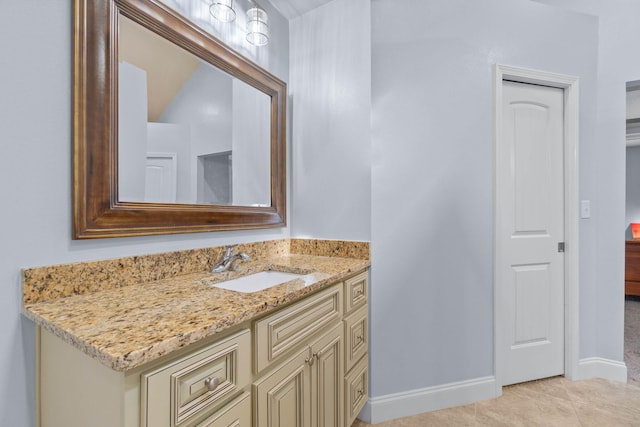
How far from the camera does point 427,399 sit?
5.71 ft

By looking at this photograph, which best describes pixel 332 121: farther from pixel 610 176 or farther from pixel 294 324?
pixel 610 176

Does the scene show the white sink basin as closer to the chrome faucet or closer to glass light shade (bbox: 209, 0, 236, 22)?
the chrome faucet

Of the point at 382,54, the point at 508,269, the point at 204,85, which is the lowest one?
the point at 508,269

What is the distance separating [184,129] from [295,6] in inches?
45.8

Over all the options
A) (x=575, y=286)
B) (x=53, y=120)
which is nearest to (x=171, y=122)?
(x=53, y=120)

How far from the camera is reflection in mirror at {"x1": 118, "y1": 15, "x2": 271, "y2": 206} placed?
107 centimetres

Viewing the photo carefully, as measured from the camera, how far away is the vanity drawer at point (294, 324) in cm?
88

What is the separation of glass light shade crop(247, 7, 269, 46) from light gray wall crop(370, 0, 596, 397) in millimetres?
624

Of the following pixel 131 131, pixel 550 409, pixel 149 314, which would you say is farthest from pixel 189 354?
pixel 550 409

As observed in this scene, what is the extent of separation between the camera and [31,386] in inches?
32.6

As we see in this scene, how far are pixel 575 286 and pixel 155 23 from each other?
2.82 m

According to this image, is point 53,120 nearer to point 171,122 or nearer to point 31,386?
point 171,122

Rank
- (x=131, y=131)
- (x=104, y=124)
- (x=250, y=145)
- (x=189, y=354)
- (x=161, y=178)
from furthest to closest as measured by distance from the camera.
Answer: (x=250, y=145)
(x=161, y=178)
(x=131, y=131)
(x=104, y=124)
(x=189, y=354)

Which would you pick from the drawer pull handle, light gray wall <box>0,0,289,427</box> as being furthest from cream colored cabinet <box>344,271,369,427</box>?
light gray wall <box>0,0,289,427</box>
